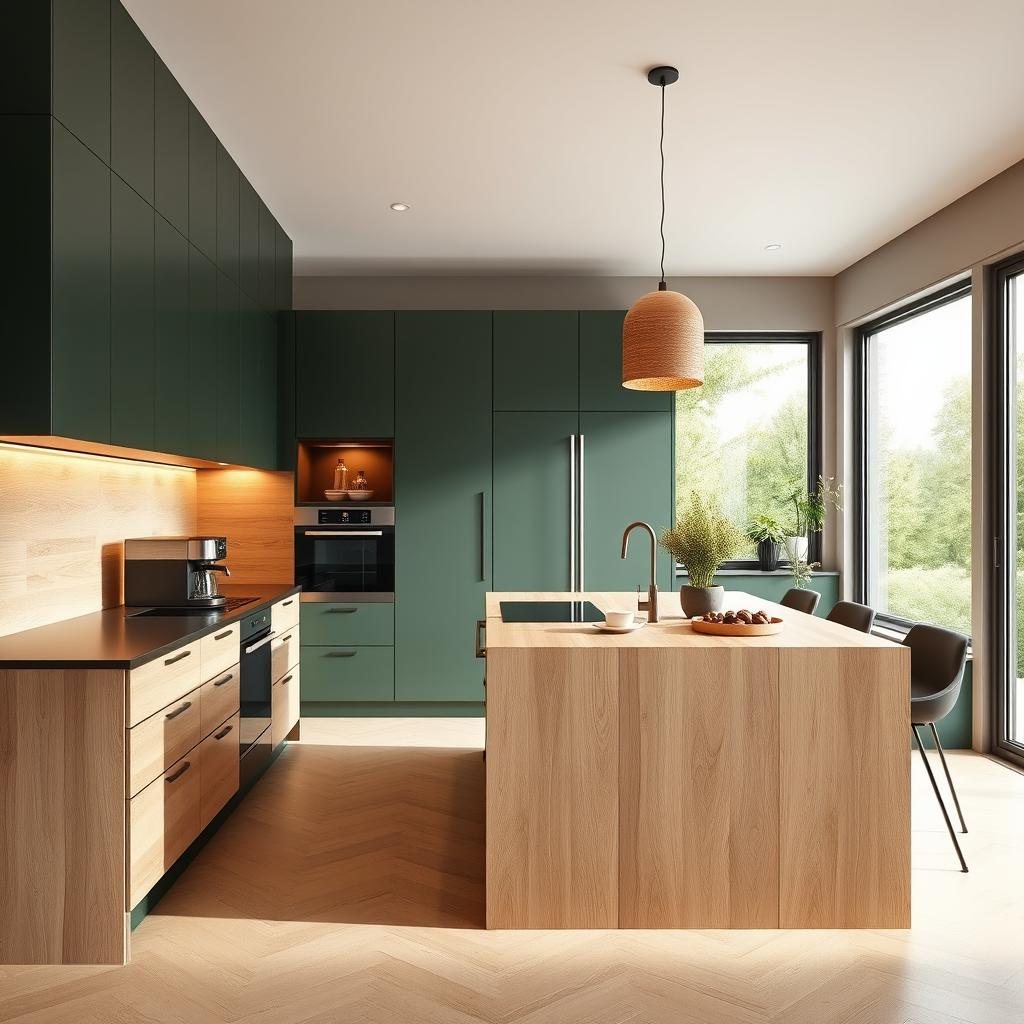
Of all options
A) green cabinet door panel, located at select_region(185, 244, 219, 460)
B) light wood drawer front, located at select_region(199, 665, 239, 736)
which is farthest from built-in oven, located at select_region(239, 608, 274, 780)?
green cabinet door panel, located at select_region(185, 244, 219, 460)

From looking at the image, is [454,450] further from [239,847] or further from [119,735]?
[119,735]

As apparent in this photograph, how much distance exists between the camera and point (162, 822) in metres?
2.49

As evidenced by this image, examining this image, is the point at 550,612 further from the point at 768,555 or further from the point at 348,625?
the point at 768,555

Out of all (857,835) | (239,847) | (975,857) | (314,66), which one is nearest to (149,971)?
(239,847)

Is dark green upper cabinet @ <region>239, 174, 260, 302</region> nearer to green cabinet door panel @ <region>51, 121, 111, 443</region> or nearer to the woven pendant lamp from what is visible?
green cabinet door panel @ <region>51, 121, 111, 443</region>

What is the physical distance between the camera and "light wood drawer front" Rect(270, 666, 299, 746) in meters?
3.91

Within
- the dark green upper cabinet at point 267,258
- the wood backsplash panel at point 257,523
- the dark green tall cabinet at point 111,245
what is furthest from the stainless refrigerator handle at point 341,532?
the dark green upper cabinet at point 267,258

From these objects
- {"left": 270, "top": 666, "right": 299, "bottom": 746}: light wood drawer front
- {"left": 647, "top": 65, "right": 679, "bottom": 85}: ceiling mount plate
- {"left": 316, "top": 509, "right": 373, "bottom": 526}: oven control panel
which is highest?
{"left": 647, "top": 65, "right": 679, "bottom": 85}: ceiling mount plate

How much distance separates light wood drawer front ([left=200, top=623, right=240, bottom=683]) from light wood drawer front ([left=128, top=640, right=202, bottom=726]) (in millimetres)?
65

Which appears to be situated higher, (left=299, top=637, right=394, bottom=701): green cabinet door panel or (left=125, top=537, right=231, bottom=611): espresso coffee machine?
(left=125, top=537, right=231, bottom=611): espresso coffee machine

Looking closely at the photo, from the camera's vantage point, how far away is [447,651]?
5.04 meters

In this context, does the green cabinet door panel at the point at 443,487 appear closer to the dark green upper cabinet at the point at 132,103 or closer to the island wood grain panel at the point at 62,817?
the dark green upper cabinet at the point at 132,103

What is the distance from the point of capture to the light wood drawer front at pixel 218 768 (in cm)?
288

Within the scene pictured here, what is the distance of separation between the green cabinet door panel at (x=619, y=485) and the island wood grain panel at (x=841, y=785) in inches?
106
